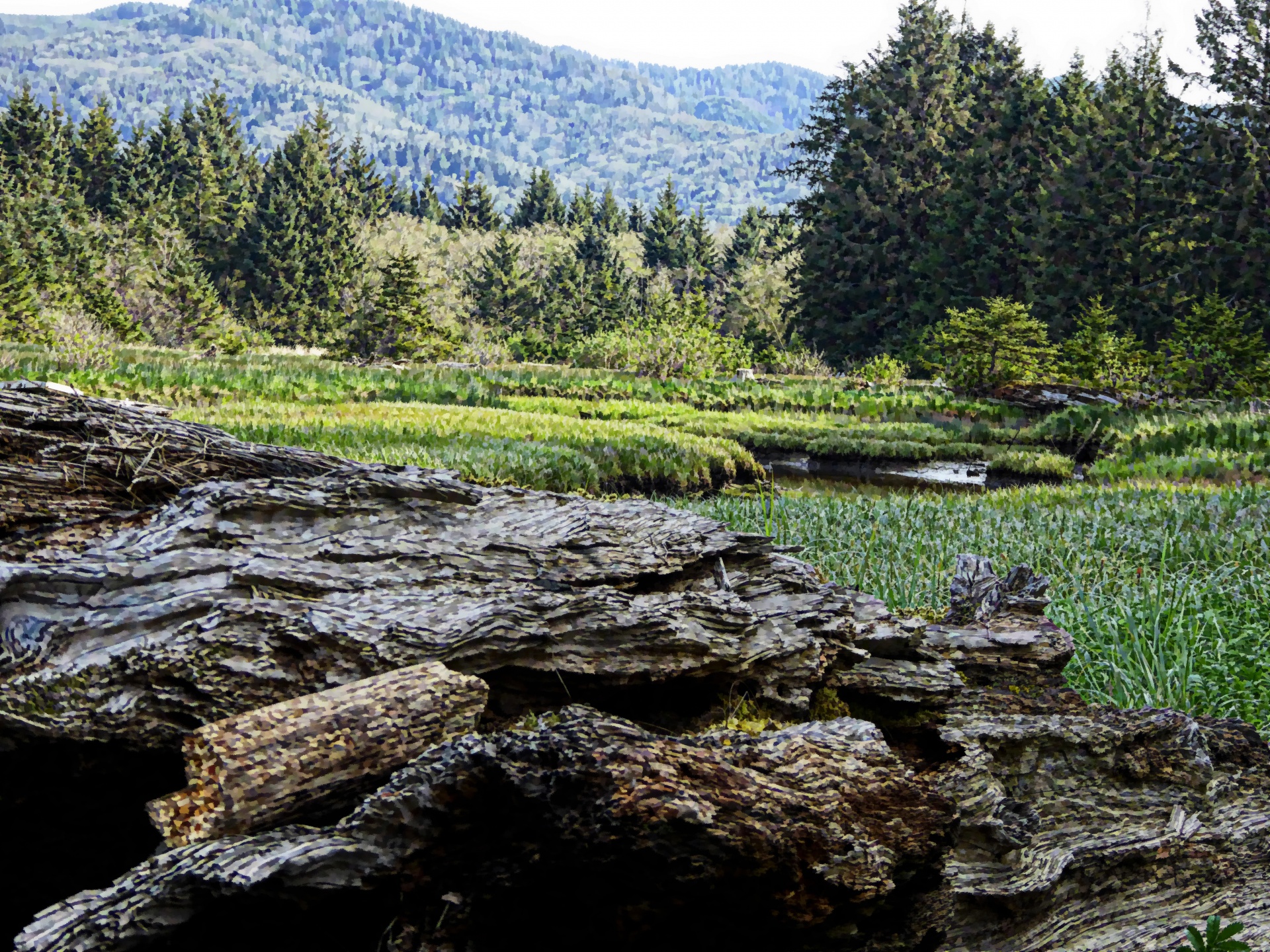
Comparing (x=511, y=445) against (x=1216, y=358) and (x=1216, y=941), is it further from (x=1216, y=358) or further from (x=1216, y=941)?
(x=1216, y=358)

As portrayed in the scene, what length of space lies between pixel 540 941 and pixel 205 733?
925mm

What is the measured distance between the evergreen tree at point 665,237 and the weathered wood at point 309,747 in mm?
67507

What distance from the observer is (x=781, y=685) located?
3.02 metres

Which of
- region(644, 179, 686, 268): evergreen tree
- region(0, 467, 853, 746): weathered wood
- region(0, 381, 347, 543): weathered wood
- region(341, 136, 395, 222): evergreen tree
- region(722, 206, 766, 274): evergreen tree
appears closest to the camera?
region(0, 467, 853, 746): weathered wood

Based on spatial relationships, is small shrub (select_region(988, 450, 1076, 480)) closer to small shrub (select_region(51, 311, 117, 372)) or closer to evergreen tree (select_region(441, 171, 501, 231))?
small shrub (select_region(51, 311, 117, 372))

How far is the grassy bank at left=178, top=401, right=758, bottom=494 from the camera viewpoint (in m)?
10.8

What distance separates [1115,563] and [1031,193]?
3617cm

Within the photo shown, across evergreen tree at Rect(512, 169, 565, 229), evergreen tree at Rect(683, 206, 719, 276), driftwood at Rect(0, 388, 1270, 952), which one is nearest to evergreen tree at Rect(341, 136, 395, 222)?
evergreen tree at Rect(512, 169, 565, 229)

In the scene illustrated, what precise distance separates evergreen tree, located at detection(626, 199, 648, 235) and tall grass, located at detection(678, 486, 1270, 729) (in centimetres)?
7544

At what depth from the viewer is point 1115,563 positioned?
6.11m

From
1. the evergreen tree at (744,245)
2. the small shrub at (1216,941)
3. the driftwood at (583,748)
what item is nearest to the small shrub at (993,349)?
the driftwood at (583,748)

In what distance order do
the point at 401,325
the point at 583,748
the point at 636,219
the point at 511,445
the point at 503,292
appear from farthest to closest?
the point at 636,219
the point at 503,292
the point at 401,325
the point at 511,445
the point at 583,748

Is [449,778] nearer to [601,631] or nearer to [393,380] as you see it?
[601,631]

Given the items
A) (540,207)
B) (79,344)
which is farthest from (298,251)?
(79,344)
